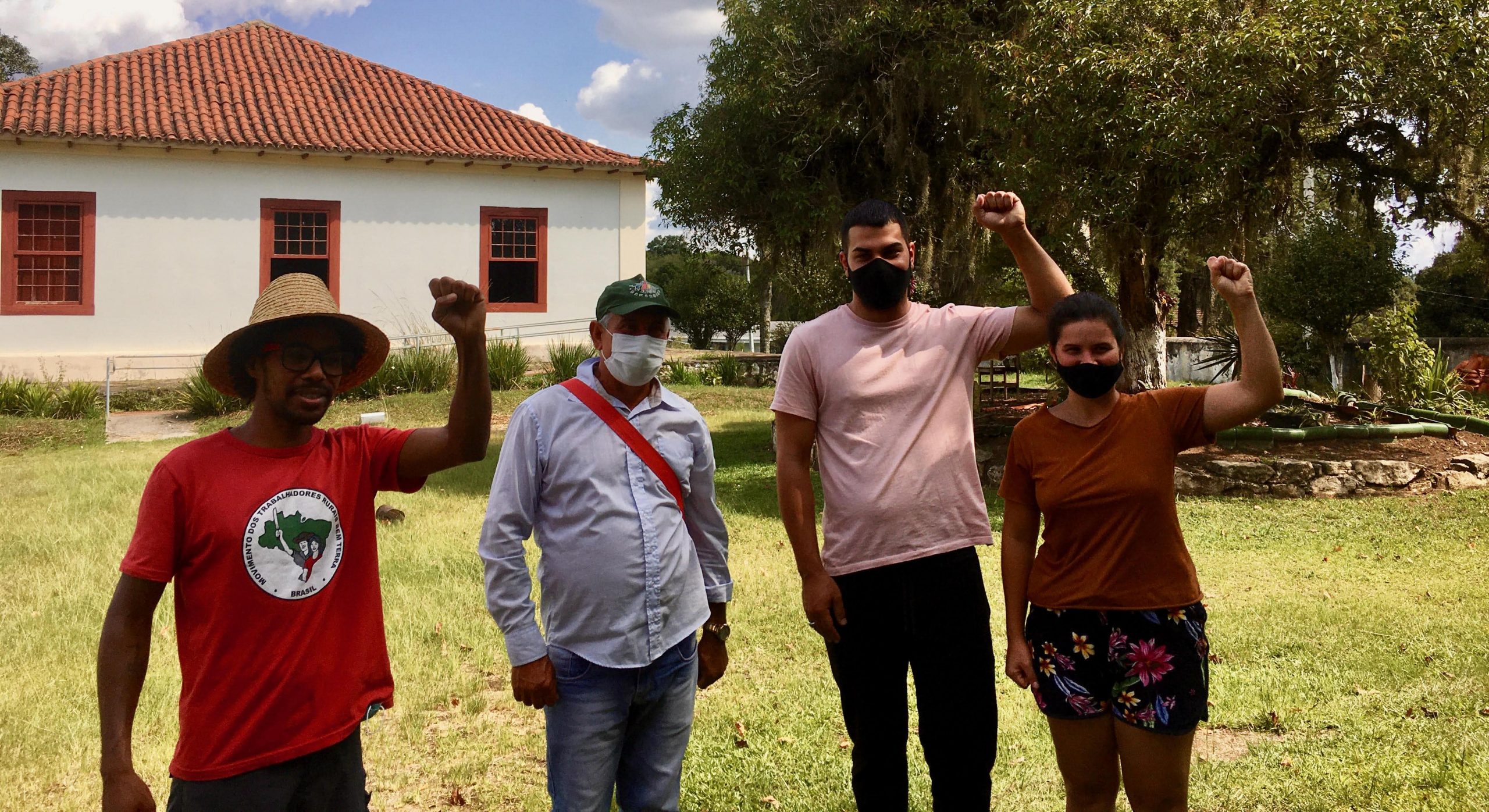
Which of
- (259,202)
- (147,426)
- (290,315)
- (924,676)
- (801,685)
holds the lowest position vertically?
(801,685)

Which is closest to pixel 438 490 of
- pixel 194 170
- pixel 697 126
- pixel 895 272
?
pixel 697 126

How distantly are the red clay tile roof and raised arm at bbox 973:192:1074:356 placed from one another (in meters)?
18.9

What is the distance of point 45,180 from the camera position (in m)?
19.1

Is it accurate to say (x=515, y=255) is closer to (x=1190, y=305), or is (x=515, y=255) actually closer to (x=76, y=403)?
(x=76, y=403)

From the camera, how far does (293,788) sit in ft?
8.00

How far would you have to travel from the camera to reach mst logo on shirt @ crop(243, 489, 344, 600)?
2.39m

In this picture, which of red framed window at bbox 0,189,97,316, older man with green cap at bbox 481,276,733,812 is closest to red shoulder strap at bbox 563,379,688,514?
older man with green cap at bbox 481,276,733,812

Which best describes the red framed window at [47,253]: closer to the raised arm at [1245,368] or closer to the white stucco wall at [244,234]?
the white stucco wall at [244,234]

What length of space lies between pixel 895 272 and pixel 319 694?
77.7 inches

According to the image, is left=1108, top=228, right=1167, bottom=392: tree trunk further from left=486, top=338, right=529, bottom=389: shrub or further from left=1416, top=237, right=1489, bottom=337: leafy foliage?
left=1416, top=237, right=1489, bottom=337: leafy foliage

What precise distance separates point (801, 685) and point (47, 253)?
62.8ft

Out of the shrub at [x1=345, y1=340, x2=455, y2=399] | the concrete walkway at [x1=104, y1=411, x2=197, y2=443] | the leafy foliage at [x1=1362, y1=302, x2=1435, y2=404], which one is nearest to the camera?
the leafy foliage at [x1=1362, y1=302, x2=1435, y2=404]

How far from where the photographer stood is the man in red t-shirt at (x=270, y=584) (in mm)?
2346

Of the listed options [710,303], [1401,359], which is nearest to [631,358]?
[1401,359]
